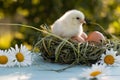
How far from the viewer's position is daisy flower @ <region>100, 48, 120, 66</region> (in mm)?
1361

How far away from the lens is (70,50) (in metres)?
1.37

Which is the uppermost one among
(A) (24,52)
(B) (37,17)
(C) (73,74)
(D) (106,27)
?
(B) (37,17)

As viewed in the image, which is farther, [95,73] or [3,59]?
[3,59]

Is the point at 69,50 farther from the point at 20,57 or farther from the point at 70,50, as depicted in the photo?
the point at 20,57

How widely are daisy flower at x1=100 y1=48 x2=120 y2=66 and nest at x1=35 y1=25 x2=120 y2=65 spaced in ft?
0.05

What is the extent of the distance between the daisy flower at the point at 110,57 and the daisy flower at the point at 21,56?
0.22 metres

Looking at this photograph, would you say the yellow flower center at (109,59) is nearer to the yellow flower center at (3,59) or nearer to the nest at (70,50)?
the nest at (70,50)

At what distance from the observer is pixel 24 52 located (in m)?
1.36

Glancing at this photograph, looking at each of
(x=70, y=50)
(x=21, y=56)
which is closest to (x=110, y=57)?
(x=70, y=50)

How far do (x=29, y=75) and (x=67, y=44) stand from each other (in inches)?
7.2

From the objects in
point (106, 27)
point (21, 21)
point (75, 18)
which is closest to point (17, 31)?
point (21, 21)

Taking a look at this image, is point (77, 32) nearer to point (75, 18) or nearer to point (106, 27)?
point (75, 18)

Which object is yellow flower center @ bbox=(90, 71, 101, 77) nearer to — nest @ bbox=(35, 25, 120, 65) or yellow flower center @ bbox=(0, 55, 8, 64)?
nest @ bbox=(35, 25, 120, 65)

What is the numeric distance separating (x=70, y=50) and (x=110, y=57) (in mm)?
123
